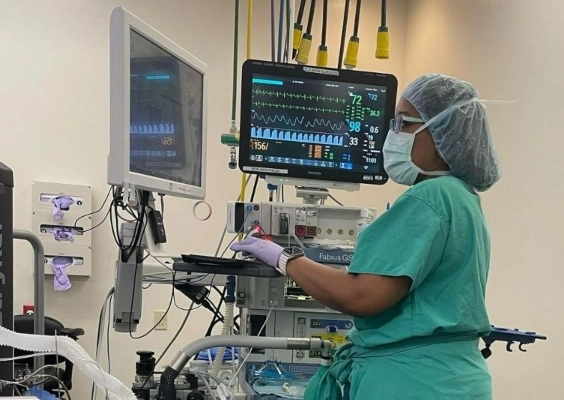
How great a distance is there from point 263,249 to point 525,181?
1.39m

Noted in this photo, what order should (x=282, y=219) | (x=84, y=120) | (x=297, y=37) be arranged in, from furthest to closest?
1. (x=84, y=120)
2. (x=297, y=37)
3. (x=282, y=219)

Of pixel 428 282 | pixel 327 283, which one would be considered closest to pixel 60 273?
pixel 327 283

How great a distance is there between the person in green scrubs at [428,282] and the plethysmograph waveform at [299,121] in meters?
0.52

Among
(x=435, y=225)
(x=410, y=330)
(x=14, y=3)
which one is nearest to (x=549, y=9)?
(x=435, y=225)

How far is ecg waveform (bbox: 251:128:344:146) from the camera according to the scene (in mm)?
1757

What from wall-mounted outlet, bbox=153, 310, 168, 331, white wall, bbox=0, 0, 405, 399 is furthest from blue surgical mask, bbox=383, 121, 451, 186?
wall-mounted outlet, bbox=153, 310, 168, 331

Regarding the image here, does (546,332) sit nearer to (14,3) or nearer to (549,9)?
(549,9)

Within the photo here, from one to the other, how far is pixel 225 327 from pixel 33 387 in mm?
583

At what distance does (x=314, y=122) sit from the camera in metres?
1.80

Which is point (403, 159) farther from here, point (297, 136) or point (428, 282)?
point (297, 136)

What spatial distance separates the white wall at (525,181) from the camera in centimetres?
210

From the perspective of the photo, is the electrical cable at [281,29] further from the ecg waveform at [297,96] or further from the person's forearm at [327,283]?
the person's forearm at [327,283]

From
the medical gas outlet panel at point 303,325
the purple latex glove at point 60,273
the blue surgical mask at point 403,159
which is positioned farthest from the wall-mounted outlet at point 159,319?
the blue surgical mask at point 403,159

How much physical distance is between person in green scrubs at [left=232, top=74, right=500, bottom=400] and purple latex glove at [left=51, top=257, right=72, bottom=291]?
1.97 m
